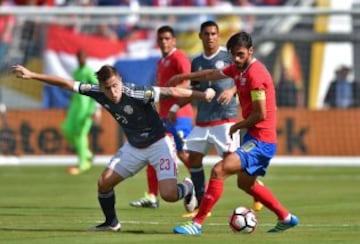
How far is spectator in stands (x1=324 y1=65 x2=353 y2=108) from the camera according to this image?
2992 centimetres

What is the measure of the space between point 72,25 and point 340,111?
801 cm

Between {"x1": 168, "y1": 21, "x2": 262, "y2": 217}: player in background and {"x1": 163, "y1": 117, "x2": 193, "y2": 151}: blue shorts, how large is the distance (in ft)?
1.85

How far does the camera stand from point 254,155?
45.3ft

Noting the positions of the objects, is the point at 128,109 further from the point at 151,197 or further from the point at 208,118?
the point at 151,197

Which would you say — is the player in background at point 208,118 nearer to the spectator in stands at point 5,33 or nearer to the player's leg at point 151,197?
the player's leg at point 151,197

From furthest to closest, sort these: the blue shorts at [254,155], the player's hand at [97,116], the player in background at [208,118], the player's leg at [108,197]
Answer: the player's hand at [97,116], the player in background at [208,118], the player's leg at [108,197], the blue shorts at [254,155]

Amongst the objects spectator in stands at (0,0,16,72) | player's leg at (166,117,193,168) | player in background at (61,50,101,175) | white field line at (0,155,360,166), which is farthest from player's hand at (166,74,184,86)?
spectator in stands at (0,0,16,72)

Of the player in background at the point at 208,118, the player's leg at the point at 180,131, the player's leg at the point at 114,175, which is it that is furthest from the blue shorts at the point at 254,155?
the player's leg at the point at 180,131

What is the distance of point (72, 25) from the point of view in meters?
32.0

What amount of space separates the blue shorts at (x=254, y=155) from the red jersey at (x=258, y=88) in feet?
0.24

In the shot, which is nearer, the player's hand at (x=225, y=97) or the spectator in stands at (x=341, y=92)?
the player's hand at (x=225, y=97)

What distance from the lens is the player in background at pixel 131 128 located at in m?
14.2

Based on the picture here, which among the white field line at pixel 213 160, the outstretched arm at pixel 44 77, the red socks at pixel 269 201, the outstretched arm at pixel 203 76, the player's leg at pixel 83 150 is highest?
the outstretched arm at pixel 44 77

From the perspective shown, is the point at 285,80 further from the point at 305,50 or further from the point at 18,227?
the point at 18,227
